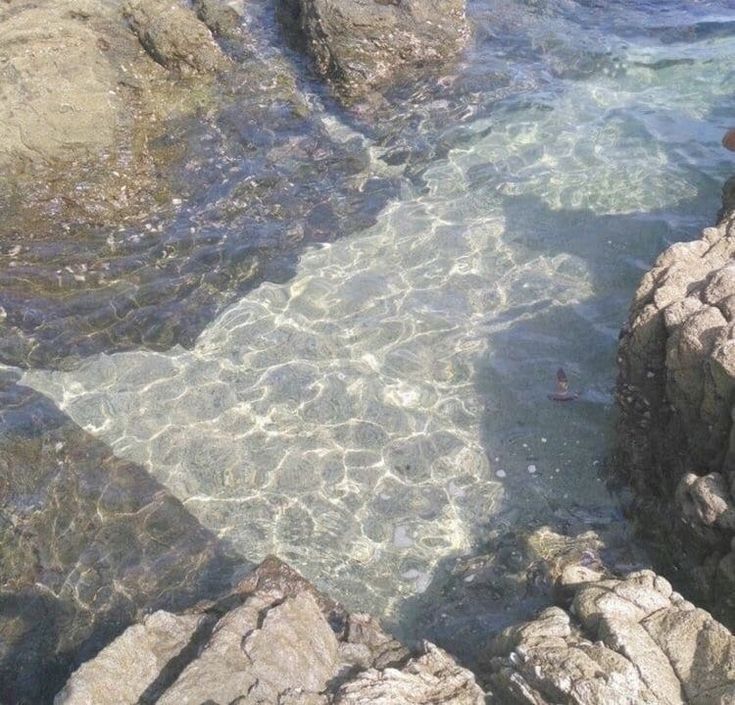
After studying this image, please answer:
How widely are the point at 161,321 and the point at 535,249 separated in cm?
490

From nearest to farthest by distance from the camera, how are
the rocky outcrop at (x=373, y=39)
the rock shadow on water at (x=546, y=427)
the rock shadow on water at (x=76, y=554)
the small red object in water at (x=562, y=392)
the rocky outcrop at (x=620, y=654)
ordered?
the rocky outcrop at (x=620, y=654)
the rock shadow on water at (x=76, y=554)
the rock shadow on water at (x=546, y=427)
the small red object in water at (x=562, y=392)
the rocky outcrop at (x=373, y=39)

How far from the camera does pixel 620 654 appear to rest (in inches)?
163

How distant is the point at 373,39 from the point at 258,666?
1117 cm

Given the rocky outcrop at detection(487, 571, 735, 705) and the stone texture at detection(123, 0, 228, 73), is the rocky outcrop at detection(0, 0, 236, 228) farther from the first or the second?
the rocky outcrop at detection(487, 571, 735, 705)

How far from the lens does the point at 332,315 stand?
8.95 meters

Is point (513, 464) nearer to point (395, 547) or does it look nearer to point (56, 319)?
point (395, 547)

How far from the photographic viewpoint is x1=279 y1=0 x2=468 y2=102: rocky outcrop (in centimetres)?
1253

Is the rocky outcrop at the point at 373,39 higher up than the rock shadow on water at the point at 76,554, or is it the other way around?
the rocky outcrop at the point at 373,39

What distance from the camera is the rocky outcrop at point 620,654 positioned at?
13.0 feet

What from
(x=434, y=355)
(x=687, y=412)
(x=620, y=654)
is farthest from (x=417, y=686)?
(x=434, y=355)

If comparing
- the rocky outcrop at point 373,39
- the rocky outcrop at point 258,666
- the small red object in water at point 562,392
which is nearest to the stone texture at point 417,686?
the rocky outcrop at point 258,666

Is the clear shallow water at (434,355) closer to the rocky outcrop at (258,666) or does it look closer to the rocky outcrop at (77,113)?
the rocky outcrop at (258,666)

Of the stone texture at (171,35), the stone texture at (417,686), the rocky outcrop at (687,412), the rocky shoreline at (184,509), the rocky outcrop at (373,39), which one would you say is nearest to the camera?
the stone texture at (417,686)

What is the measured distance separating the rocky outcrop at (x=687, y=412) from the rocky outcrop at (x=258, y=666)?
2082mm
